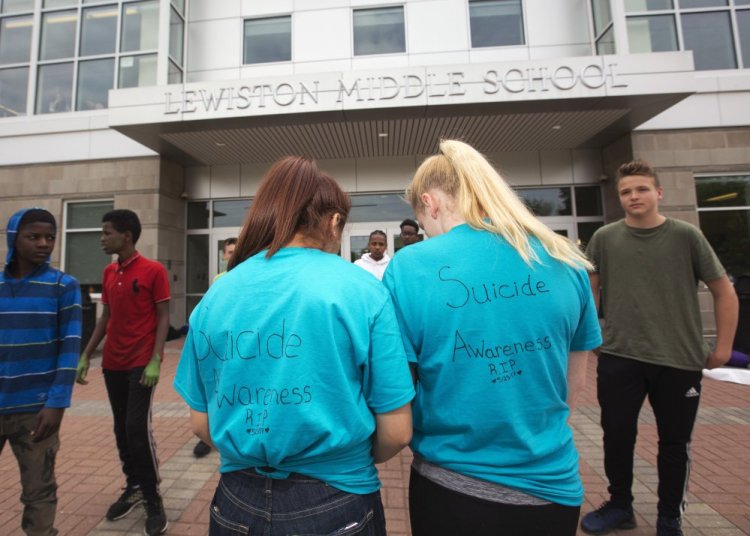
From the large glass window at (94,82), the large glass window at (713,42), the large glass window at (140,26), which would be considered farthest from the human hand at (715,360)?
the large glass window at (94,82)

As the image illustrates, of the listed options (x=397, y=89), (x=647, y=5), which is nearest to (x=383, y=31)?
(x=397, y=89)

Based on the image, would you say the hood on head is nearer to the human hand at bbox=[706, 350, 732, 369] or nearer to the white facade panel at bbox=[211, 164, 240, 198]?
the human hand at bbox=[706, 350, 732, 369]

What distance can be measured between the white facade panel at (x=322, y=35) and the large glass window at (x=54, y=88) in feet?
19.0

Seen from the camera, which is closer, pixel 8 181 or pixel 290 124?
pixel 290 124

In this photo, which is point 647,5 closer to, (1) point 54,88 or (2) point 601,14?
(2) point 601,14

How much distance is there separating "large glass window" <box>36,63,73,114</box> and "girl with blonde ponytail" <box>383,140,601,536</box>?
12.9 meters

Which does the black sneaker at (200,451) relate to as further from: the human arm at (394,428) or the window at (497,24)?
the window at (497,24)

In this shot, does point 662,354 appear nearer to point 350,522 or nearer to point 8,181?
point 350,522

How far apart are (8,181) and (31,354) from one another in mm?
11117

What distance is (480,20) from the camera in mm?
10328

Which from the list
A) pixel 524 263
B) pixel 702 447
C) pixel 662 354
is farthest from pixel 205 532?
pixel 702 447

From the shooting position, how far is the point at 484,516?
111cm

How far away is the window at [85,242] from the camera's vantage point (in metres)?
10.2

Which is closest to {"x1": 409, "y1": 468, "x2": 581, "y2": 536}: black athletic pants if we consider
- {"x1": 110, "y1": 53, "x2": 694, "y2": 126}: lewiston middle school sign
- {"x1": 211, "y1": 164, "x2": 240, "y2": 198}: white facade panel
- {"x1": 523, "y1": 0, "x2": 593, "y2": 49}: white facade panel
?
{"x1": 110, "y1": 53, "x2": 694, "y2": 126}: lewiston middle school sign
